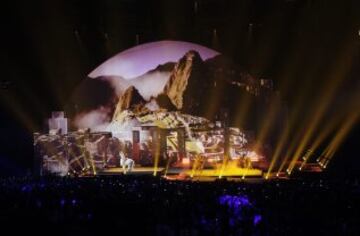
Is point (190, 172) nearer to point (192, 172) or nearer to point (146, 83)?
point (192, 172)

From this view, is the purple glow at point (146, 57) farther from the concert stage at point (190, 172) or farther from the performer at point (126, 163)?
the concert stage at point (190, 172)

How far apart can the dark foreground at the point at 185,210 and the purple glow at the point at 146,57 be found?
7.98m

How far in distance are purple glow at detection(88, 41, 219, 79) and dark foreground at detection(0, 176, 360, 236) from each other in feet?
26.2

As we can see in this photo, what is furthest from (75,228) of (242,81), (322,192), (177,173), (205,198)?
(242,81)

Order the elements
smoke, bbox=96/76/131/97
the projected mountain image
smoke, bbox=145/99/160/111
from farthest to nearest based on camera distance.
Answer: smoke, bbox=96/76/131/97, smoke, bbox=145/99/160/111, the projected mountain image

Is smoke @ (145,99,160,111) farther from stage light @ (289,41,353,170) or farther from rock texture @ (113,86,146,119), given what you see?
stage light @ (289,41,353,170)

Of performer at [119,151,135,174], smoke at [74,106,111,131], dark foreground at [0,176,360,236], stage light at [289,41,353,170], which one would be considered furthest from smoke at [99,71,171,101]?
dark foreground at [0,176,360,236]

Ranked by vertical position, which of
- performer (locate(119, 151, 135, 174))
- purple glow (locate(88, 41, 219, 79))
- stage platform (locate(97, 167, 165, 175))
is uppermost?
purple glow (locate(88, 41, 219, 79))

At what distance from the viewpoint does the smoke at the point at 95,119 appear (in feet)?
64.4

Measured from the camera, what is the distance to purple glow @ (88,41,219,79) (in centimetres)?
1988

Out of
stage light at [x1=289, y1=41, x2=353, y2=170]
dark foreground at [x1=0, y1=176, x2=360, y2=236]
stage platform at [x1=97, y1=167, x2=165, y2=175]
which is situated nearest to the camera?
dark foreground at [x1=0, y1=176, x2=360, y2=236]

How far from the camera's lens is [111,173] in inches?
749

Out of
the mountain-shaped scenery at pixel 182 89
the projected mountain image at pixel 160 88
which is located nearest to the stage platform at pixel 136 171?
the projected mountain image at pixel 160 88

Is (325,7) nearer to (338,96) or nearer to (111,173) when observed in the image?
(338,96)
